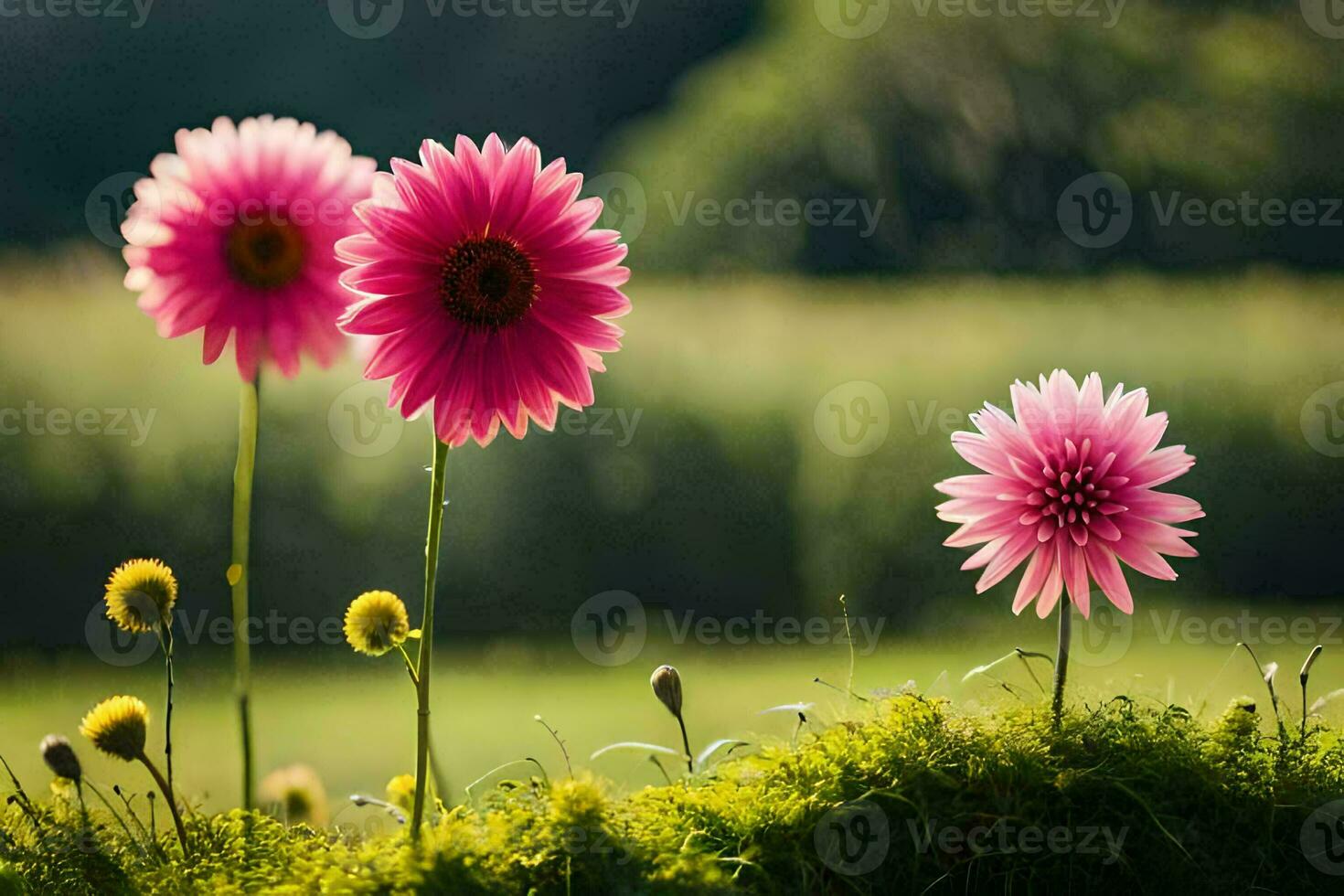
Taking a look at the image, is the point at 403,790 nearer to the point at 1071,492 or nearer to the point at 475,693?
the point at 1071,492

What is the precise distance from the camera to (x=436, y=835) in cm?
64

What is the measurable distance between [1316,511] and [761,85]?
1722 mm

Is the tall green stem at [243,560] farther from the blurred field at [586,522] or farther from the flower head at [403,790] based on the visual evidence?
the blurred field at [586,522]

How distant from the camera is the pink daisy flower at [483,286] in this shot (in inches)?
25.4

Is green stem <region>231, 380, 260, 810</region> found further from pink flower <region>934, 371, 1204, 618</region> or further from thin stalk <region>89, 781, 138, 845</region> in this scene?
pink flower <region>934, 371, 1204, 618</region>

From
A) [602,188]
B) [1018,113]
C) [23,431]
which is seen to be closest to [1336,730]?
[23,431]

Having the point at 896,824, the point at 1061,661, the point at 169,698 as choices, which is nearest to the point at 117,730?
the point at 169,698

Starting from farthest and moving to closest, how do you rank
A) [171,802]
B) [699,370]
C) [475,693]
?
[699,370] → [475,693] → [171,802]

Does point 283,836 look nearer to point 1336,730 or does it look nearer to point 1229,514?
point 1336,730

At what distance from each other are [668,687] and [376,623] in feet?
0.56

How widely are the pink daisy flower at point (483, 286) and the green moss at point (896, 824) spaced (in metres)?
0.22

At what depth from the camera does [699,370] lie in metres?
1.98

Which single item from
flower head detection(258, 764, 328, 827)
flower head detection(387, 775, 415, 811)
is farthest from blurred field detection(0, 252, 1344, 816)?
flower head detection(387, 775, 415, 811)

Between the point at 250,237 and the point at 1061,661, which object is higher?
the point at 250,237
